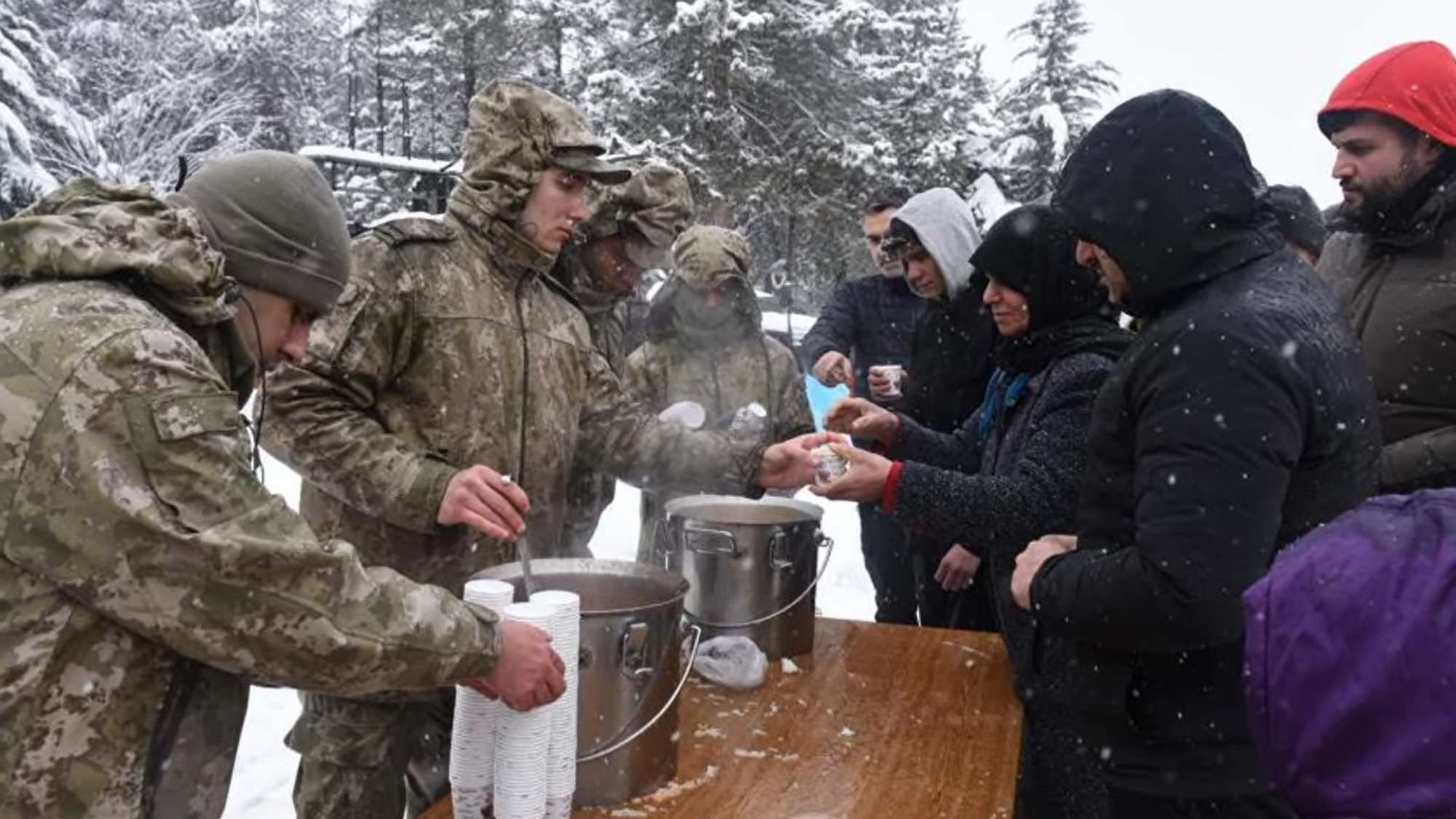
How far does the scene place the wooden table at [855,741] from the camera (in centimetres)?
185

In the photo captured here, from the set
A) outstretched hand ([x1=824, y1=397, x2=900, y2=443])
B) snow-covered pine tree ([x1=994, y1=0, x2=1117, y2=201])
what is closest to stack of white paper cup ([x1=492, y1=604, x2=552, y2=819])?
outstretched hand ([x1=824, y1=397, x2=900, y2=443])

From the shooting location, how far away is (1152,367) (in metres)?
1.81

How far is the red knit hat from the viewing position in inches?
115

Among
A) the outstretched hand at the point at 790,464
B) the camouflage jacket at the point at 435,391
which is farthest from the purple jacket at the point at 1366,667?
the outstretched hand at the point at 790,464

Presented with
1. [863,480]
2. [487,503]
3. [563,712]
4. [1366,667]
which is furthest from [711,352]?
[1366,667]

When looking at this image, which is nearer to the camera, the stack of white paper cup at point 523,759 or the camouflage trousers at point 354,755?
the stack of white paper cup at point 523,759

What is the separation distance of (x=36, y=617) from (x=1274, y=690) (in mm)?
1515

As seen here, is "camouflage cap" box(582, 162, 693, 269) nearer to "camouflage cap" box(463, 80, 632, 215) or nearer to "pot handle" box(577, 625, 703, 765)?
"camouflage cap" box(463, 80, 632, 215)

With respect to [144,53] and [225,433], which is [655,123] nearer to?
[144,53]

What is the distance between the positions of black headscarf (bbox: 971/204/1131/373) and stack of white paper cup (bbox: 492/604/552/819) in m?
1.59

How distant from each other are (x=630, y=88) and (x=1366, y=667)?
21.0 meters

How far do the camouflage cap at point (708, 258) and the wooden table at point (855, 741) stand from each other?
6.95 feet

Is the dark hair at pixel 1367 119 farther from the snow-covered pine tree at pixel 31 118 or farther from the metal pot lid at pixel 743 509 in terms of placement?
the snow-covered pine tree at pixel 31 118

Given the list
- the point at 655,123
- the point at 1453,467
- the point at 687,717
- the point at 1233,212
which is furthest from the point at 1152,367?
the point at 655,123
